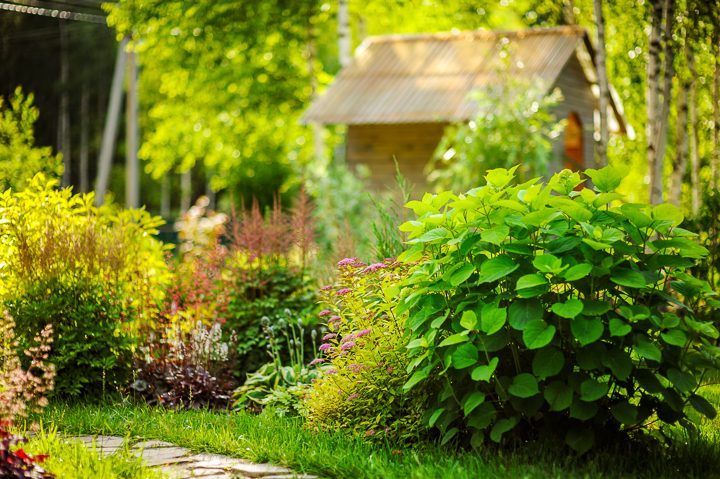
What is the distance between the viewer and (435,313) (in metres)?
4.50

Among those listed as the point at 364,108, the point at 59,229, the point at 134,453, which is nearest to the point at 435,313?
the point at 134,453

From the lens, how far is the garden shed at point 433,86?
1494cm

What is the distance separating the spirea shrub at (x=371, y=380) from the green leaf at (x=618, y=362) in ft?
3.31

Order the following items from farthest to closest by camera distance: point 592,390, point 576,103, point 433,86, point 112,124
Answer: point 112,124 < point 576,103 < point 433,86 < point 592,390

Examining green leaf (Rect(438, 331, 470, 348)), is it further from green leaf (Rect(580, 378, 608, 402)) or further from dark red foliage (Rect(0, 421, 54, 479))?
dark red foliage (Rect(0, 421, 54, 479))

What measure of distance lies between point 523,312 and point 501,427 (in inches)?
22.2

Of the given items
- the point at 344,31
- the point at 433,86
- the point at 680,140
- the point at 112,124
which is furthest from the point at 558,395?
the point at 112,124

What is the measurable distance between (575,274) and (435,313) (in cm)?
81

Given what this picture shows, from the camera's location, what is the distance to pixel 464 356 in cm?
422

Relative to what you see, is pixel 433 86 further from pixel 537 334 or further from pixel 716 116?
pixel 537 334

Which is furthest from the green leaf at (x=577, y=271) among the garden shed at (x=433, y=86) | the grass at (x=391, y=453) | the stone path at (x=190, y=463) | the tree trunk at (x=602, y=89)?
the garden shed at (x=433, y=86)

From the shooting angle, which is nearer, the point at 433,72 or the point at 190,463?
the point at 190,463

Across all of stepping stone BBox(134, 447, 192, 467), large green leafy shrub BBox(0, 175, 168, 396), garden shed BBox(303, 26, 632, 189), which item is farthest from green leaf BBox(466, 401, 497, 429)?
garden shed BBox(303, 26, 632, 189)

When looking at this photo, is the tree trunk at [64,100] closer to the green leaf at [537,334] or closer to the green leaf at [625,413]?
the green leaf at [537,334]
